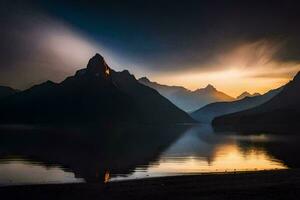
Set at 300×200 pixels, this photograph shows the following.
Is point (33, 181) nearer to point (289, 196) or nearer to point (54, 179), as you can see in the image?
point (54, 179)

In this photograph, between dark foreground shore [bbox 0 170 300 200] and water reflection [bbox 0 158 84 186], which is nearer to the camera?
dark foreground shore [bbox 0 170 300 200]

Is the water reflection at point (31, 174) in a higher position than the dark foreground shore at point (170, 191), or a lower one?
higher

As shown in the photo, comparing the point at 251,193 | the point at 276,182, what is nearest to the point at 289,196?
the point at 251,193

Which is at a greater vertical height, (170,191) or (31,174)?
(31,174)

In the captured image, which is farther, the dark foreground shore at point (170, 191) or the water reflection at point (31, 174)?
the water reflection at point (31, 174)

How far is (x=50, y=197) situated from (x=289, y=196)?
19.8 meters

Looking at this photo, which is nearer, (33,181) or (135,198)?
(135,198)

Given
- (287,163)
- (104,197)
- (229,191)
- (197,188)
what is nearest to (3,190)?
(104,197)

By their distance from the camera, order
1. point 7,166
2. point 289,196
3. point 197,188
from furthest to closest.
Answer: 1. point 7,166
2. point 197,188
3. point 289,196

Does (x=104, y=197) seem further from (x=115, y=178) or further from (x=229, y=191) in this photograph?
(x=115, y=178)

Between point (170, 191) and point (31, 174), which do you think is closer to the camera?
point (170, 191)

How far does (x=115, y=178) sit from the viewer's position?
57.2 meters

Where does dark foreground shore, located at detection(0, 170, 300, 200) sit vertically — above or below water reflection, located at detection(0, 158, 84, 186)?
below

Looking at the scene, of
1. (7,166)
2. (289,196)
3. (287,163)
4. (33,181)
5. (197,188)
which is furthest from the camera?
(287,163)
